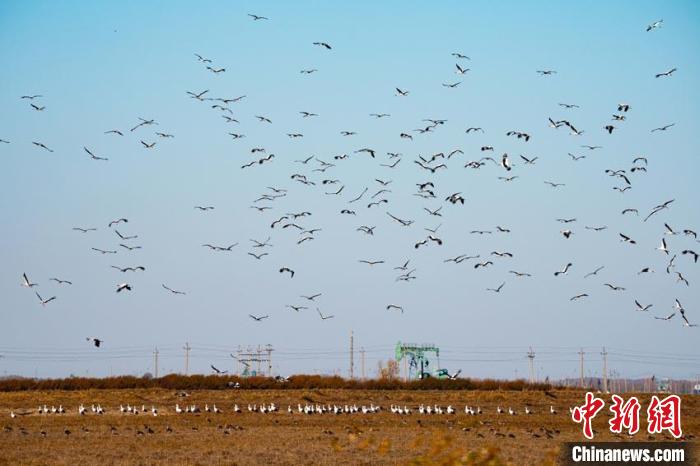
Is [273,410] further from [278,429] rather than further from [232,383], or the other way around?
[232,383]

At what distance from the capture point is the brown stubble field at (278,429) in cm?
4303

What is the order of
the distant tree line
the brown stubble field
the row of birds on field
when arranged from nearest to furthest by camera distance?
1. the brown stubble field
2. the row of birds on field
3. the distant tree line

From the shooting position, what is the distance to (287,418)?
6775 centimetres

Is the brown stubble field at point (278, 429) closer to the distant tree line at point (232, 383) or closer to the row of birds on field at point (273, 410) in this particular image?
the row of birds on field at point (273, 410)

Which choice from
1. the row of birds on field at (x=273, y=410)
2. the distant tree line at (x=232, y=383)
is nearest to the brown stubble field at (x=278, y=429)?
the row of birds on field at (x=273, y=410)

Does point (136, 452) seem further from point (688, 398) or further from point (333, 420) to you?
point (688, 398)

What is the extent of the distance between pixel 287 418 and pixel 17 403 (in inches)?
965

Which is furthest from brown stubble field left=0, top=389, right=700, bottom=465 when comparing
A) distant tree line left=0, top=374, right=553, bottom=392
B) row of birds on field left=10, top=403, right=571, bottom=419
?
distant tree line left=0, top=374, right=553, bottom=392

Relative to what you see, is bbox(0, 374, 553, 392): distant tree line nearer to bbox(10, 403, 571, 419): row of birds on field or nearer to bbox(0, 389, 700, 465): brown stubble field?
bbox(0, 389, 700, 465): brown stubble field

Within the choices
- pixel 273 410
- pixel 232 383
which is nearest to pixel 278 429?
pixel 273 410

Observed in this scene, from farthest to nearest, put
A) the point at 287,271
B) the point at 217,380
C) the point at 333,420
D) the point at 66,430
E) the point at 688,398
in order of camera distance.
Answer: the point at 217,380 < the point at 688,398 < the point at 333,420 < the point at 66,430 < the point at 287,271

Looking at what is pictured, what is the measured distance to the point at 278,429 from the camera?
58.6 meters

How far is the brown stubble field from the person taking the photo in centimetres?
4303

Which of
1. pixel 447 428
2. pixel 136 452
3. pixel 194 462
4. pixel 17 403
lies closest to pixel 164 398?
pixel 17 403
